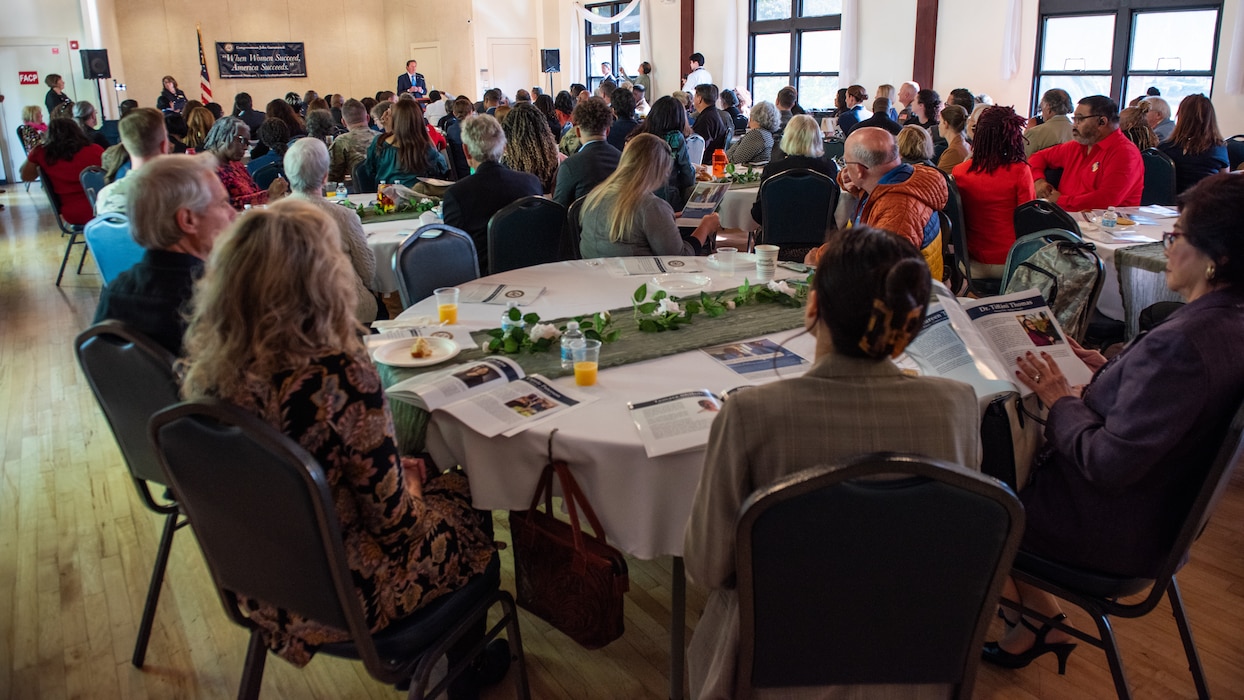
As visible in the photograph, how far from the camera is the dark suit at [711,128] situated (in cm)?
812

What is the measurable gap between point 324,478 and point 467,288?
66.7 inches

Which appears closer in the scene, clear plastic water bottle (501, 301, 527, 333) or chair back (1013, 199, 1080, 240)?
clear plastic water bottle (501, 301, 527, 333)

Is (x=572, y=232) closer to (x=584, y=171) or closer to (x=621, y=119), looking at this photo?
(x=584, y=171)

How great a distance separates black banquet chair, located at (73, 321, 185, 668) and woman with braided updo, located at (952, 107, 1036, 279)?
390 centimetres

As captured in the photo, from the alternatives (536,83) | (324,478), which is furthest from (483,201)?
(536,83)

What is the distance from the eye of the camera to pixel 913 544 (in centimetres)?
133

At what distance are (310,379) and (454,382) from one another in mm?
603

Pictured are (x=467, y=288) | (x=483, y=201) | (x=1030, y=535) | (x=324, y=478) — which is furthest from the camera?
(x=483, y=201)

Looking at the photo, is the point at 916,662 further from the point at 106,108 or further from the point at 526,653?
the point at 106,108

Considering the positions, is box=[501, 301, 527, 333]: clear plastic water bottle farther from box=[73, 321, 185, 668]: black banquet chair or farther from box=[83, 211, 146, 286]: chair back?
box=[83, 211, 146, 286]: chair back

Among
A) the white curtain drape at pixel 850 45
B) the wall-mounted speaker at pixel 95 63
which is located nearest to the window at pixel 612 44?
the white curtain drape at pixel 850 45

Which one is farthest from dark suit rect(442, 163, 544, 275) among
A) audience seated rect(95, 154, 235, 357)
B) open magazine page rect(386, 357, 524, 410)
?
open magazine page rect(386, 357, 524, 410)

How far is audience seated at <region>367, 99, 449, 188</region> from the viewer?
5691mm

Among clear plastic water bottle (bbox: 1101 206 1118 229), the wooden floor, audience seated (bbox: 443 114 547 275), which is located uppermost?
audience seated (bbox: 443 114 547 275)
